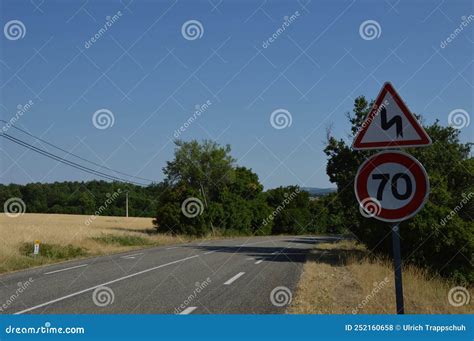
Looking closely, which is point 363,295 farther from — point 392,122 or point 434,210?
point 434,210

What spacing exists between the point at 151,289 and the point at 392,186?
730cm

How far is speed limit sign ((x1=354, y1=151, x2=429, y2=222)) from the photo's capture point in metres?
4.91

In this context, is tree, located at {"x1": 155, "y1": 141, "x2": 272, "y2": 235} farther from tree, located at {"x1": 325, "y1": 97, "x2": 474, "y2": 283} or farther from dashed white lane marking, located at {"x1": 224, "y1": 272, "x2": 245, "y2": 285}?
dashed white lane marking, located at {"x1": 224, "y1": 272, "x2": 245, "y2": 285}

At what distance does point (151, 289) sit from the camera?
35.3 ft

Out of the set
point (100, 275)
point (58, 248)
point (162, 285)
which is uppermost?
point (162, 285)

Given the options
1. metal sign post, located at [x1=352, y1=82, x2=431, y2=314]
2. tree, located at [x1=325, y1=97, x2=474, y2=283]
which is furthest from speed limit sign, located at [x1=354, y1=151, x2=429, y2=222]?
tree, located at [x1=325, y1=97, x2=474, y2=283]

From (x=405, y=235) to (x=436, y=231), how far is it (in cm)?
114

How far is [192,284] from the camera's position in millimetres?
11766

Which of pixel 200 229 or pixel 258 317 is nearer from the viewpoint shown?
pixel 258 317

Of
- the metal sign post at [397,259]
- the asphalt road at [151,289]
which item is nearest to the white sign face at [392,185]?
the metal sign post at [397,259]

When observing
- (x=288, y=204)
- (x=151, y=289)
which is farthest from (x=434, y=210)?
(x=288, y=204)

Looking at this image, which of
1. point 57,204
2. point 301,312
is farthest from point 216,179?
point 301,312

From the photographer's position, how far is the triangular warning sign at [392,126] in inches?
204

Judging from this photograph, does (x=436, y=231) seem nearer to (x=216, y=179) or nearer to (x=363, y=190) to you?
(x=363, y=190)
